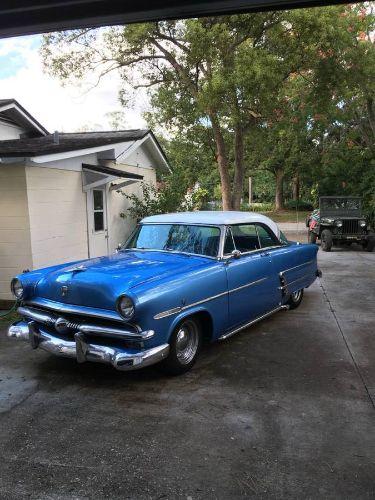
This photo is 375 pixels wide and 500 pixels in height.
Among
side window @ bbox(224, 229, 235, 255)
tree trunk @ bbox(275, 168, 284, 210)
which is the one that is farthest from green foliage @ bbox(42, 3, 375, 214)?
tree trunk @ bbox(275, 168, 284, 210)

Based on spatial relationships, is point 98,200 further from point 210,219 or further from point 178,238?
point 210,219

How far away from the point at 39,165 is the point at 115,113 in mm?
46823

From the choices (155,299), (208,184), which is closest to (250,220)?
(155,299)

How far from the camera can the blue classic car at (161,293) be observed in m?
4.05

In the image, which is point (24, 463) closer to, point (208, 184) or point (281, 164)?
point (281, 164)

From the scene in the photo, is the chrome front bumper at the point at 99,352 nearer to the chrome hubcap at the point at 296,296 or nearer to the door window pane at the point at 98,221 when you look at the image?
the chrome hubcap at the point at 296,296

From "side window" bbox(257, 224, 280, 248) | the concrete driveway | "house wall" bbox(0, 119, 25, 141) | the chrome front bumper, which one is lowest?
the concrete driveway

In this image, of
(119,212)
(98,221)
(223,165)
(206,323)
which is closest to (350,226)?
(223,165)

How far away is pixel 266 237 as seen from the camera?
635 centimetres

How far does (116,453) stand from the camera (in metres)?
3.15

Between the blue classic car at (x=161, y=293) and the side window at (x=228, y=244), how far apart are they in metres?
0.01

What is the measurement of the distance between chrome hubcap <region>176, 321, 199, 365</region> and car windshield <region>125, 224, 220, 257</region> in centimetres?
101

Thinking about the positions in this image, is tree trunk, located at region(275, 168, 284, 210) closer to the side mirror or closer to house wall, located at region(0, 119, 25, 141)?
house wall, located at region(0, 119, 25, 141)

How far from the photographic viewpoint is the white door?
9625mm
